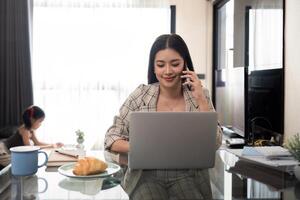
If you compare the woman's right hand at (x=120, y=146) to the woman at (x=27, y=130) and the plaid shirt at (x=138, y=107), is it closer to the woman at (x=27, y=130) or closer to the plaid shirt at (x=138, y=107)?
the plaid shirt at (x=138, y=107)

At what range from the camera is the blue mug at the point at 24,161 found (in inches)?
52.2

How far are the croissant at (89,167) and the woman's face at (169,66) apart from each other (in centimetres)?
50

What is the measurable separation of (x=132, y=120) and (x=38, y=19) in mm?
3529

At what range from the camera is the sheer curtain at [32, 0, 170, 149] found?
14.2ft

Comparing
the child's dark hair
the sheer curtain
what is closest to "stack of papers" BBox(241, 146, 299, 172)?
the child's dark hair

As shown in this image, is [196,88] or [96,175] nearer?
[96,175]

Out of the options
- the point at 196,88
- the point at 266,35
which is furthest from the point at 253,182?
the point at 266,35

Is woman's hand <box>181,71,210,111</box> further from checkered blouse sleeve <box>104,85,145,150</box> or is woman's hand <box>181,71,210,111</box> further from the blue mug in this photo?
the blue mug

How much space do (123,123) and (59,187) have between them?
0.44 meters

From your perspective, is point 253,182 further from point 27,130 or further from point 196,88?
point 27,130

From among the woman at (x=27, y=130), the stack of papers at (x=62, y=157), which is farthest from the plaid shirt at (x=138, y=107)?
the woman at (x=27, y=130)

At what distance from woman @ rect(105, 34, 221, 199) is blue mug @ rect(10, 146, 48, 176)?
1.05 ft

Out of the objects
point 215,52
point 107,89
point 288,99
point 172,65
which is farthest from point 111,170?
point 215,52

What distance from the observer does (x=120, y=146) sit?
1477 mm
